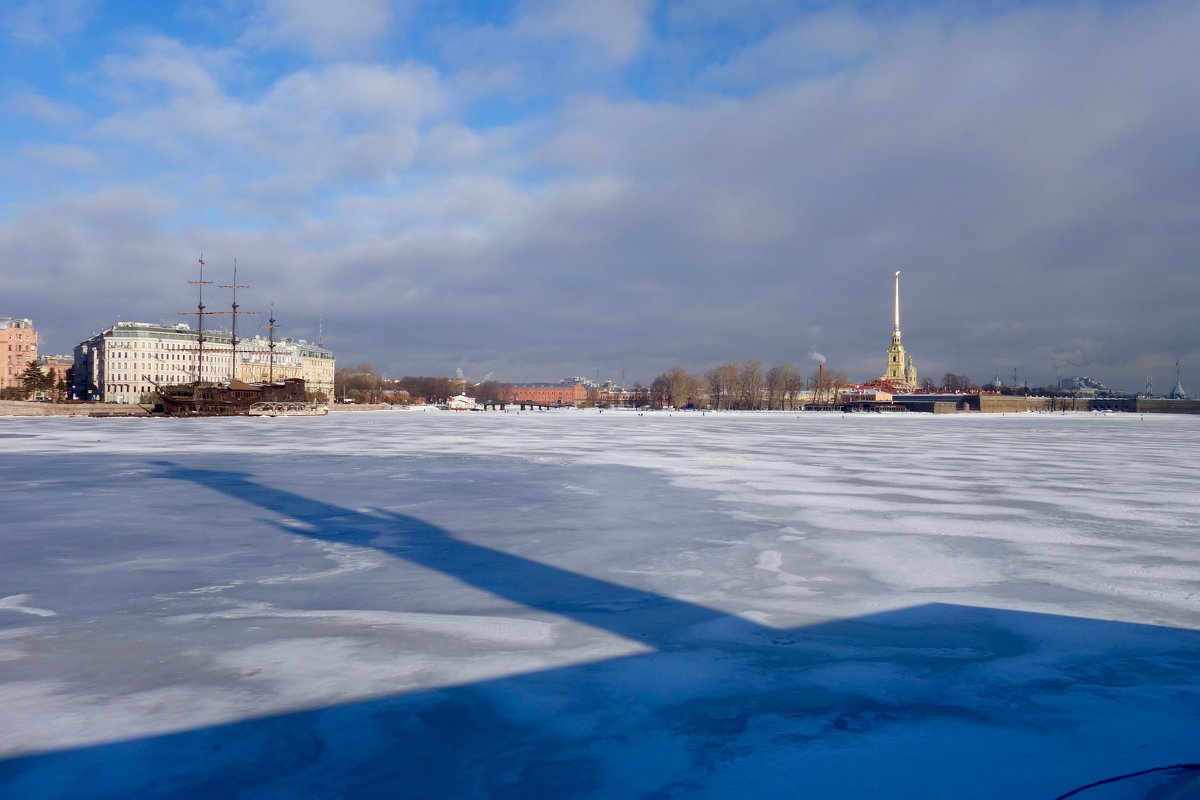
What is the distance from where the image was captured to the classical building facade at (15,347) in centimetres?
10831

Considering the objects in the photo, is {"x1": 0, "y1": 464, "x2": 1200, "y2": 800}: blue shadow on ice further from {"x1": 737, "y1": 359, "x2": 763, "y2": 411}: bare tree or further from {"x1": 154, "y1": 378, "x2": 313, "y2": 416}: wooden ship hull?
{"x1": 737, "y1": 359, "x2": 763, "y2": 411}: bare tree

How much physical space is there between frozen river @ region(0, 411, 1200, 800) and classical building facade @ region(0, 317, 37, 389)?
393ft

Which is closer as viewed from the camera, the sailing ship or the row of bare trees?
the sailing ship

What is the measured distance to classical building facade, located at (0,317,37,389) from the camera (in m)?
108

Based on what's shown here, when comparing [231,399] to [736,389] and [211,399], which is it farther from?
[736,389]

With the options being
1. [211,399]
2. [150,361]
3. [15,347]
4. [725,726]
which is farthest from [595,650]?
[150,361]

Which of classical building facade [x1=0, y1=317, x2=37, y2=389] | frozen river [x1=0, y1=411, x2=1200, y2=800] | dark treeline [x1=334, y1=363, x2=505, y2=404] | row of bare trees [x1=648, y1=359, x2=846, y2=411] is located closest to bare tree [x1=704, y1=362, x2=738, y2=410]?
row of bare trees [x1=648, y1=359, x2=846, y2=411]

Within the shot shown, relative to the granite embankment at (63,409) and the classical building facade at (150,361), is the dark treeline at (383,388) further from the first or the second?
the granite embankment at (63,409)

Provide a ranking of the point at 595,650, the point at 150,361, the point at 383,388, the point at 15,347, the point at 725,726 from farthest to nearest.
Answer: the point at 383,388
the point at 150,361
the point at 15,347
the point at 595,650
the point at 725,726

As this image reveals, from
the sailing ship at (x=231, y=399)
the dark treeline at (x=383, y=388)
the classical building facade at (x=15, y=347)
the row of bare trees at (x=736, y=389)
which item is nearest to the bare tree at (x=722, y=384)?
the row of bare trees at (x=736, y=389)

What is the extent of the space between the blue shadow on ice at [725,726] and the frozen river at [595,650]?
2cm

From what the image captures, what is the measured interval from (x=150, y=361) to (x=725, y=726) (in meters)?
143

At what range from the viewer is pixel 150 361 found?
128 metres

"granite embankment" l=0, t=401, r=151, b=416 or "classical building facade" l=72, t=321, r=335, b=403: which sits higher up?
"classical building facade" l=72, t=321, r=335, b=403
